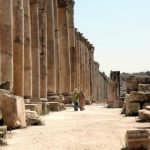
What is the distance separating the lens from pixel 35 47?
28.1 m

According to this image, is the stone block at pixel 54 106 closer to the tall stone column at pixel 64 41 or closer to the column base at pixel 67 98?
the column base at pixel 67 98

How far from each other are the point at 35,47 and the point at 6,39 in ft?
26.2

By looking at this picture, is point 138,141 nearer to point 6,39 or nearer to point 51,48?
point 6,39

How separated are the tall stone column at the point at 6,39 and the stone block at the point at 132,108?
19.4 feet

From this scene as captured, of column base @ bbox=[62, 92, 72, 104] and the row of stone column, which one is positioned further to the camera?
column base @ bbox=[62, 92, 72, 104]

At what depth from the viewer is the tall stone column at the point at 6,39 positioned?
65.6 feet

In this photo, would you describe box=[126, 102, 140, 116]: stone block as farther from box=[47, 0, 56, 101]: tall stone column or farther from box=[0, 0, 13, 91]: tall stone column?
box=[47, 0, 56, 101]: tall stone column

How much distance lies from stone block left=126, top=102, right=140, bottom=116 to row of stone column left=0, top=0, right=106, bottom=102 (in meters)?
5.72

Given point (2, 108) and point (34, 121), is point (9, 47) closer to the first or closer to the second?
point (34, 121)

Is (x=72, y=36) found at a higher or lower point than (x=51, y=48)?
higher

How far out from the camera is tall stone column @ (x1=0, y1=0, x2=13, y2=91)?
1998cm

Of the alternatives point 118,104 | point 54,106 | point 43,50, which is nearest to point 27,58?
point 54,106

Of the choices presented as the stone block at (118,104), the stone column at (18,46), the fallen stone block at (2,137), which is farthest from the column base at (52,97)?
the fallen stone block at (2,137)

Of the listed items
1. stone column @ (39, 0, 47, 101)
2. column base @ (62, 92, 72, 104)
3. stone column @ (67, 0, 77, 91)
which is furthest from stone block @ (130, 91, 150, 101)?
stone column @ (67, 0, 77, 91)
